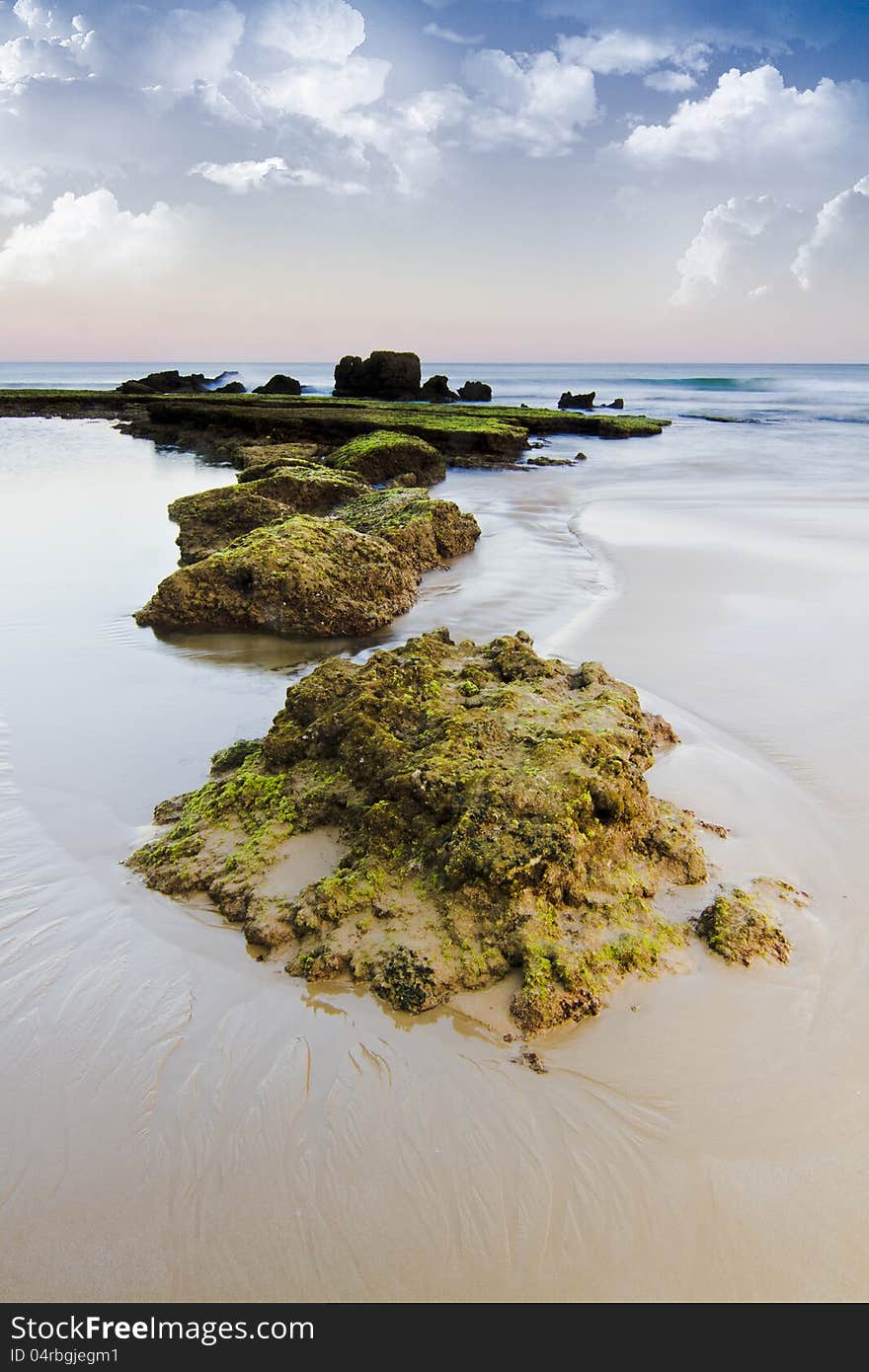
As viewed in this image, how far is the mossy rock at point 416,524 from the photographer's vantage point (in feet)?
25.5

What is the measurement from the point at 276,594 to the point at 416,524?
2385 millimetres

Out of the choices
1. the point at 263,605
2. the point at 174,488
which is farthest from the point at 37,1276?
the point at 174,488

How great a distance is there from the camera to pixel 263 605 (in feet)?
19.6

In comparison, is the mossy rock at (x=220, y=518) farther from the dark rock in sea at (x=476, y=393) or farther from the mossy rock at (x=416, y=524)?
the dark rock in sea at (x=476, y=393)

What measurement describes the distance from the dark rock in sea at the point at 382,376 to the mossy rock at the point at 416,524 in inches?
1293

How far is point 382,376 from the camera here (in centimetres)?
4006

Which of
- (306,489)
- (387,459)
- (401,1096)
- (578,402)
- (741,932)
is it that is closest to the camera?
(401,1096)

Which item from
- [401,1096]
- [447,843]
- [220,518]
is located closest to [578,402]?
[220,518]

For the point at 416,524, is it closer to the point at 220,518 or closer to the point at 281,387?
the point at 220,518

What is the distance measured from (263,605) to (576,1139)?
185 inches

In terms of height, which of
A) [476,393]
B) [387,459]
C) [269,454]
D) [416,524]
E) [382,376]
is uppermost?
[382,376]

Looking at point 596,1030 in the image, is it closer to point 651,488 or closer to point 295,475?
point 295,475

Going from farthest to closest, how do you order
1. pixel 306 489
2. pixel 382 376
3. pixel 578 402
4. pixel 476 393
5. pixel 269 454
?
1. pixel 578 402
2. pixel 476 393
3. pixel 382 376
4. pixel 269 454
5. pixel 306 489

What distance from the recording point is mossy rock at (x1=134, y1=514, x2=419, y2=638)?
5914 mm
